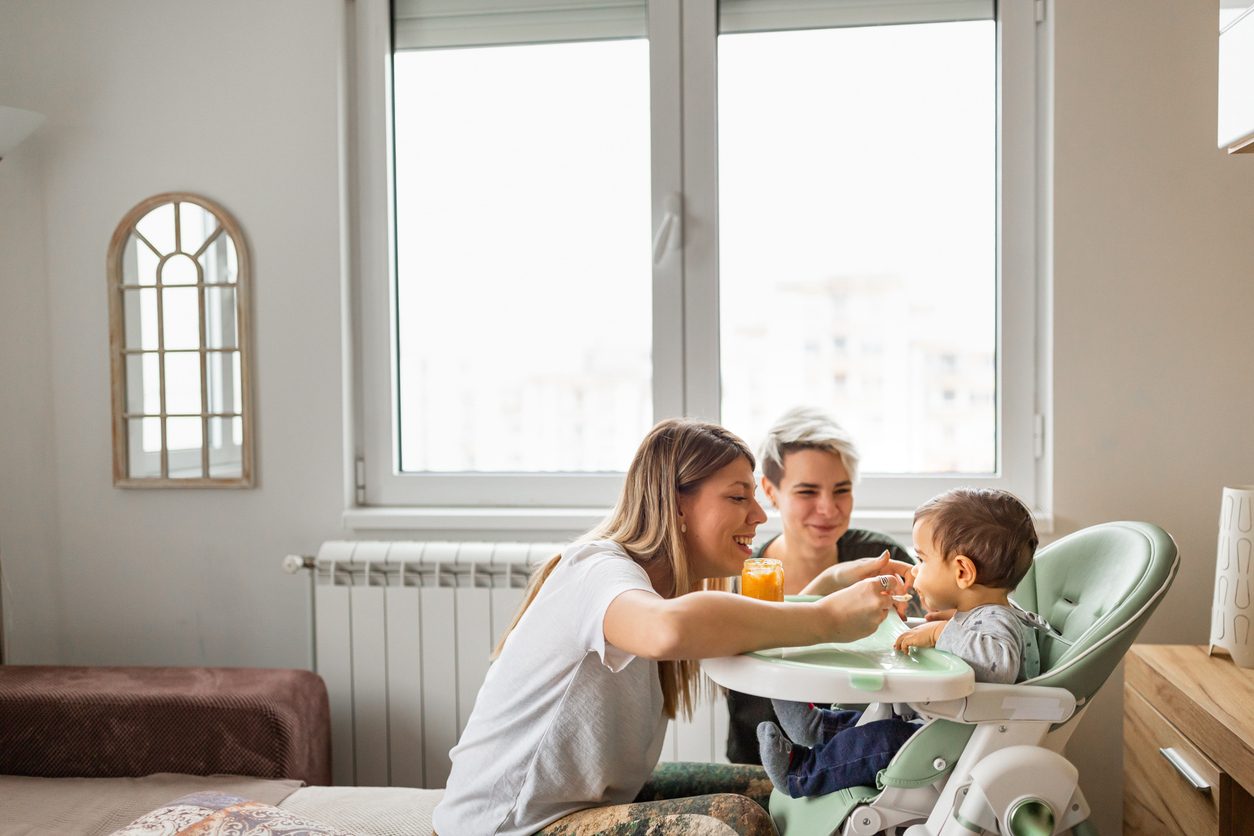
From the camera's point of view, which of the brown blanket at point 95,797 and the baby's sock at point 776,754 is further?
the brown blanket at point 95,797

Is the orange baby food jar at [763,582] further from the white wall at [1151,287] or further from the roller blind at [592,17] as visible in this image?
the roller blind at [592,17]

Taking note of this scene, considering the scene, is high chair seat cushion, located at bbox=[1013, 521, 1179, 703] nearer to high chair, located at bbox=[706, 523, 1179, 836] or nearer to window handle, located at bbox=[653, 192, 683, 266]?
high chair, located at bbox=[706, 523, 1179, 836]

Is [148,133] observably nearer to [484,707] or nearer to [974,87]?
[484,707]

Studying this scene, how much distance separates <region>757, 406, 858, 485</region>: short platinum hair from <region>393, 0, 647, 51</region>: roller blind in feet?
3.64

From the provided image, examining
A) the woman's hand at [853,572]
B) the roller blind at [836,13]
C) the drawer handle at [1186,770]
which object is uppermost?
the roller blind at [836,13]

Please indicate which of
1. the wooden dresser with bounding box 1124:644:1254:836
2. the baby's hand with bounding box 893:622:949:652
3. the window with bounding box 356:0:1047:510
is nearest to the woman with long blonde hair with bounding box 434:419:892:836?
the baby's hand with bounding box 893:622:949:652

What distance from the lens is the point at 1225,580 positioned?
1.87m

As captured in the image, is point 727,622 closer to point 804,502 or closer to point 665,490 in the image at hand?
point 665,490

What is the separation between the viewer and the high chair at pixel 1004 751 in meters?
1.31


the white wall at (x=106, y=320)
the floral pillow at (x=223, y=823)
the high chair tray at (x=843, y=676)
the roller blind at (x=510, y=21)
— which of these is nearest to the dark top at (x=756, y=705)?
the high chair tray at (x=843, y=676)

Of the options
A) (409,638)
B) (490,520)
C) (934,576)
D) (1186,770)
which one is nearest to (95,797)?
(409,638)

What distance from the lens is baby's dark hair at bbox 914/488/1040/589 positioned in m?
1.54

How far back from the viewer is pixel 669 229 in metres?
2.47

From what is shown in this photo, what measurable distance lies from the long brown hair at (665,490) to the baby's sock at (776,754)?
242mm
